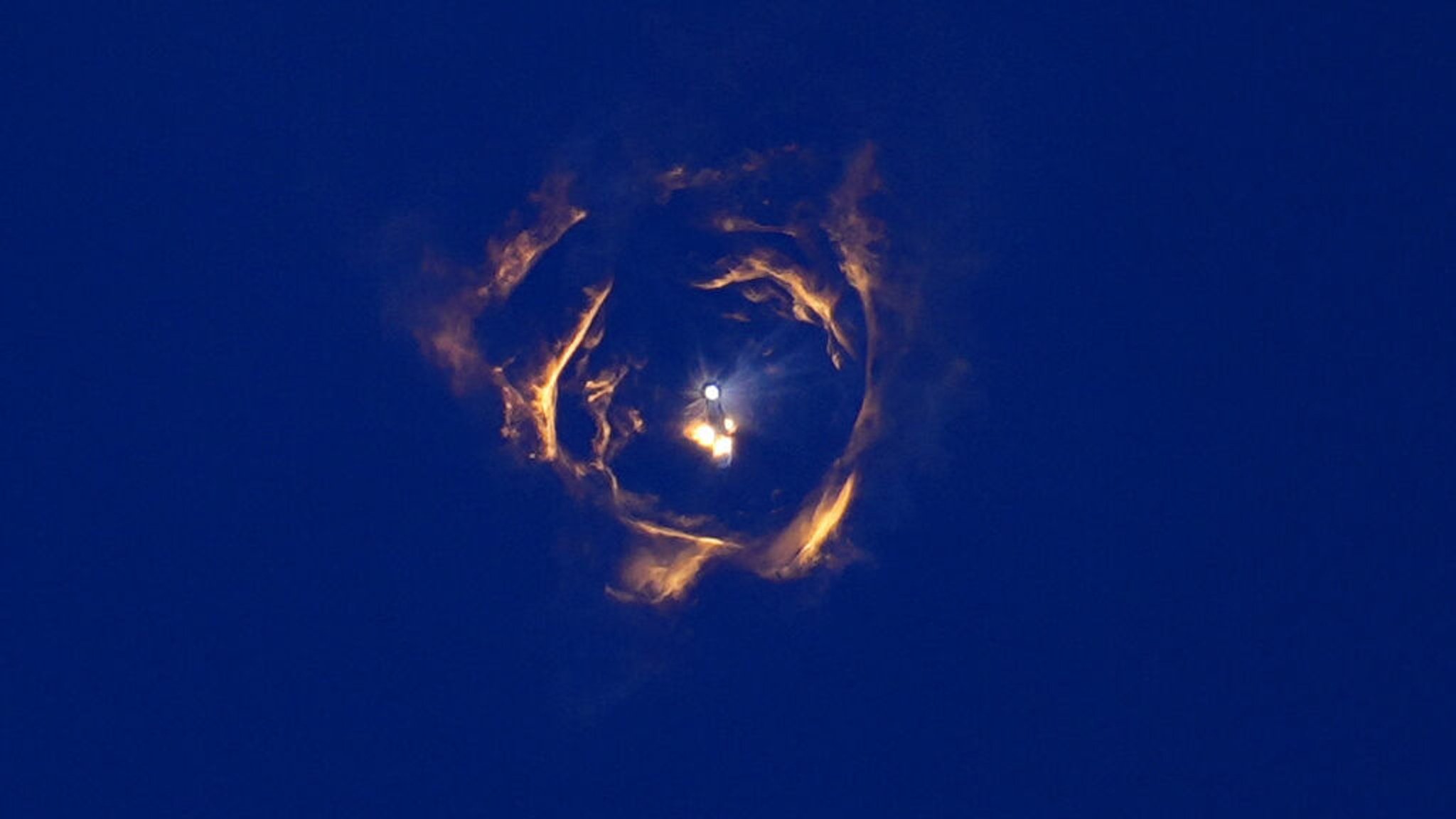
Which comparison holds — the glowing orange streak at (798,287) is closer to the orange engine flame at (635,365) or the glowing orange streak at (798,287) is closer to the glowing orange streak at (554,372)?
the orange engine flame at (635,365)

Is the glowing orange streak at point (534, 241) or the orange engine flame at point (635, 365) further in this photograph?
the glowing orange streak at point (534, 241)

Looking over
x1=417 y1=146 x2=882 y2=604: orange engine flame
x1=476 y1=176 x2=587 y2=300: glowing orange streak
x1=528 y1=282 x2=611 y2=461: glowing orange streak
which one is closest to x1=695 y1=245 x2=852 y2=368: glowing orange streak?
x1=417 y1=146 x2=882 y2=604: orange engine flame

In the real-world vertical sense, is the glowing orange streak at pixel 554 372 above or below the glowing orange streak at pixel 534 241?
below

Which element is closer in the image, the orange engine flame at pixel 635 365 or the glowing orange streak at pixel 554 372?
the orange engine flame at pixel 635 365

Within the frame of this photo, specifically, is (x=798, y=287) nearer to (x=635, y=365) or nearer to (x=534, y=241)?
(x=635, y=365)

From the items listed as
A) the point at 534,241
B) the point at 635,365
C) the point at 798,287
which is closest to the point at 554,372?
the point at 635,365

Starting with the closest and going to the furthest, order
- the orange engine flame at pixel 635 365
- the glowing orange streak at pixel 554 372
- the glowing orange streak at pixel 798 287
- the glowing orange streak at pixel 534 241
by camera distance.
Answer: the orange engine flame at pixel 635 365, the glowing orange streak at pixel 534 241, the glowing orange streak at pixel 554 372, the glowing orange streak at pixel 798 287

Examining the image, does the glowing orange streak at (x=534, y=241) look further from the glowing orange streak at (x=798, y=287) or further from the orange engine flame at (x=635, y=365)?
the glowing orange streak at (x=798, y=287)

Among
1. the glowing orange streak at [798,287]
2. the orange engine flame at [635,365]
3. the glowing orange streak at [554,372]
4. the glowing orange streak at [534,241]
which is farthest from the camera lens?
the glowing orange streak at [798,287]

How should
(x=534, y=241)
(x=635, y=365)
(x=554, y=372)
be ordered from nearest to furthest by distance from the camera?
(x=534, y=241) < (x=554, y=372) < (x=635, y=365)

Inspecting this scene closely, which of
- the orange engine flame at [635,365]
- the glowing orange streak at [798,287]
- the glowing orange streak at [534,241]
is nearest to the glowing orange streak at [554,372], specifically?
the orange engine flame at [635,365]

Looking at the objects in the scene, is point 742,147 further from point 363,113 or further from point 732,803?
point 732,803

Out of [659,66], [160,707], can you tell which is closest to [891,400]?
[659,66]
